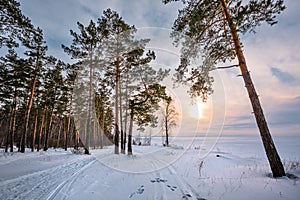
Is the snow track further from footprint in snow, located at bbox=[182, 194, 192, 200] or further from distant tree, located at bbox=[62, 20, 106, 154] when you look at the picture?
distant tree, located at bbox=[62, 20, 106, 154]

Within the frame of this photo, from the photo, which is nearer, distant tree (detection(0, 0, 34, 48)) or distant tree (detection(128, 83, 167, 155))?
distant tree (detection(0, 0, 34, 48))

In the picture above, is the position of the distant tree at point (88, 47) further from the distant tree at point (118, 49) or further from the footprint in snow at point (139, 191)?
the footprint in snow at point (139, 191)

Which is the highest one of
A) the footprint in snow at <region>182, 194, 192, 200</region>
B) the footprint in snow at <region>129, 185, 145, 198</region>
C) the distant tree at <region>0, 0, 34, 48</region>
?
the distant tree at <region>0, 0, 34, 48</region>

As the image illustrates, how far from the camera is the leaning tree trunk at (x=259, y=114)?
5.16 metres

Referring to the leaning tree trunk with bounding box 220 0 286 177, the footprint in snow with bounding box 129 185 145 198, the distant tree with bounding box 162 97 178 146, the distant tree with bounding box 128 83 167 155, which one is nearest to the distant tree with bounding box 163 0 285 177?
the leaning tree trunk with bounding box 220 0 286 177

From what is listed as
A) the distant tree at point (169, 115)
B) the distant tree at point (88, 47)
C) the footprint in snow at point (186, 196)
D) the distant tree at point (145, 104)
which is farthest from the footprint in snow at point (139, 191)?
the distant tree at point (169, 115)

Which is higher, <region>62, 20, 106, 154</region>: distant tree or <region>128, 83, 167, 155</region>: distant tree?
<region>62, 20, 106, 154</region>: distant tree

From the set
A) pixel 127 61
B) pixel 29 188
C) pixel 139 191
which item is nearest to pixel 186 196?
pixel 139 191

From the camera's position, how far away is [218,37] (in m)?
7.00

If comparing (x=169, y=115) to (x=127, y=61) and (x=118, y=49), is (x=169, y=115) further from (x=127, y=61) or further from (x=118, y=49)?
(x=118, y=49)

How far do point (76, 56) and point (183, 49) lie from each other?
12.1 meters

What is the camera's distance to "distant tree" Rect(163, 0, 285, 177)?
5555 millimetres

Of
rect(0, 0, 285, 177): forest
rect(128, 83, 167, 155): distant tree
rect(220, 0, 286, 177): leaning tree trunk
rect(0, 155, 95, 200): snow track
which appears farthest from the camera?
rect(128, 83, 167, 155): distant tree

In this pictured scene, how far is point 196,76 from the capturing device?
765cm
